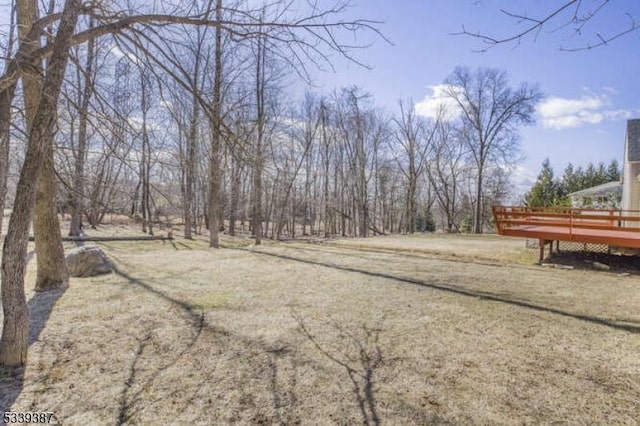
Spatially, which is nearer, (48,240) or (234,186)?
(48,240)

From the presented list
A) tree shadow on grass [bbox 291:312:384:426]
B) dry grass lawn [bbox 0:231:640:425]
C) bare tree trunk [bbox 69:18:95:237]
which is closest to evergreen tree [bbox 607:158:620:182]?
dry grass lawn [bbox 0:231:640:425]

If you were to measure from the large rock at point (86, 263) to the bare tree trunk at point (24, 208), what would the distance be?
324 centimetres

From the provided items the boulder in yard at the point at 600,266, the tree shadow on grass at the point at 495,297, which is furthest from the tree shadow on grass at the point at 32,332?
the boulder in yard at the point at 600,266

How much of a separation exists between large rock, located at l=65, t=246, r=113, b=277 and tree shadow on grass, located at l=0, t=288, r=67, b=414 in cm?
88

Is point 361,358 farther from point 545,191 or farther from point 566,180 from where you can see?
point 566,180

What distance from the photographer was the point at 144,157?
4141 mm

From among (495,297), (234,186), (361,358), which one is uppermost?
(234,186)

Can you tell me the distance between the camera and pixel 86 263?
226 inches

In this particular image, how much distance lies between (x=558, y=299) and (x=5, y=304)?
563cm

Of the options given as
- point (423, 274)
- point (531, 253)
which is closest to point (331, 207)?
point (531, 253)

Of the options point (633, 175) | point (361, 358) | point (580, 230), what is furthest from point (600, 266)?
point (633, 175)

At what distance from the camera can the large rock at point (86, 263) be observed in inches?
222

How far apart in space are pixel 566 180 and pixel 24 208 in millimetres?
48297

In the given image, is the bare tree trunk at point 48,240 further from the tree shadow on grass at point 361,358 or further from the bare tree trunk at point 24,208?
the tree shadow on grass at point 361,358
